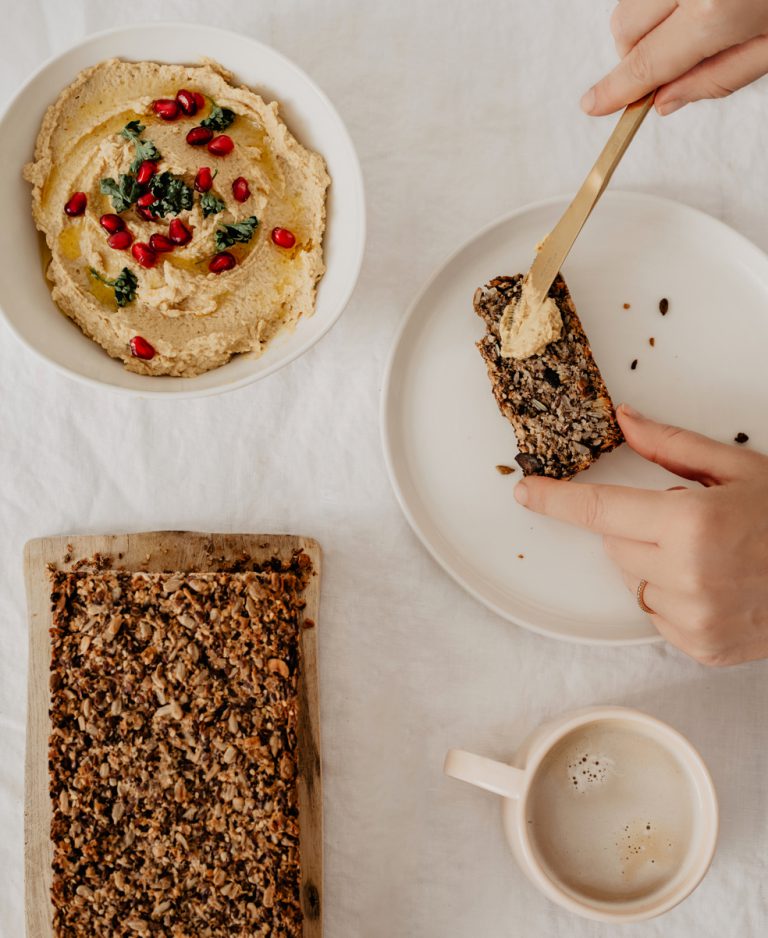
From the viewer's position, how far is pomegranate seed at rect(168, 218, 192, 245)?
5.54 feet

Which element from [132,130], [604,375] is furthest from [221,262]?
[604,375]

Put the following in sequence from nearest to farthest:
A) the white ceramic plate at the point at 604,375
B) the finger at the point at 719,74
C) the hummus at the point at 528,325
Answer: the finger at the point at 719,74 → the hummus at the point at 528,325 → the white ceramic plate at the point at 604,375

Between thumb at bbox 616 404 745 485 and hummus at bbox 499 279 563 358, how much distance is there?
23cm

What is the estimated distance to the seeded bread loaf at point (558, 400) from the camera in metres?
1.94

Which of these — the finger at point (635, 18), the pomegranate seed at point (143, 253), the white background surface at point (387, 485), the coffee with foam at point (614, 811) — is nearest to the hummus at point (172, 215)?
the pomegranate seed at point (143, 253)

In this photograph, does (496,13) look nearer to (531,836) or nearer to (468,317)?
(468,317)

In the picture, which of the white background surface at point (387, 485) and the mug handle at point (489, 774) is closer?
the mug handle at point (489, 774)

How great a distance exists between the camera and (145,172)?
167cm

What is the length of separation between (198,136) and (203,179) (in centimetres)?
9

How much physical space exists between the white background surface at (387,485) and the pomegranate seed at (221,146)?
18.1 inches

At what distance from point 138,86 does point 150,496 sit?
890 mm

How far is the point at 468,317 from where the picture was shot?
2.04 m

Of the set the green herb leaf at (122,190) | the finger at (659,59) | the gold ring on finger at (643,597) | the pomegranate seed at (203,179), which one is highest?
the finger at (659,59)

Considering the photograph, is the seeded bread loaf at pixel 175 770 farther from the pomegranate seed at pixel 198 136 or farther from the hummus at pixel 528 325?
the pomegranate seed at pixel 198 136
